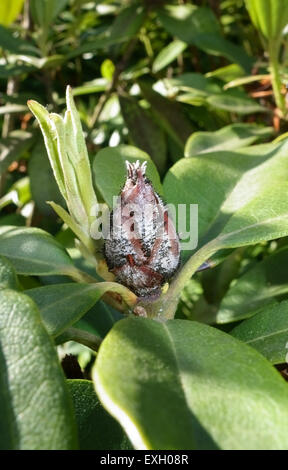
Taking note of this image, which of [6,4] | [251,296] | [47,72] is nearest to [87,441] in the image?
[251,296]

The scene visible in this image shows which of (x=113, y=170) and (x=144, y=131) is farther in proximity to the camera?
(x=144, y=131)

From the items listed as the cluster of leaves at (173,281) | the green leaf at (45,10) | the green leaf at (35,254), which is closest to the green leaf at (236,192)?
the cluster of leaves at (173,281)

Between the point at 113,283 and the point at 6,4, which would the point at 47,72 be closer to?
the point at 6,4

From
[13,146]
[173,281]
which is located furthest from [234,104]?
[173,281]

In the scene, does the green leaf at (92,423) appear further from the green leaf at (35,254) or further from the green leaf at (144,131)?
the green leaf at (144,131)

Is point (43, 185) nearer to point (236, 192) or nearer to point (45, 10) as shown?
point (45, 10)

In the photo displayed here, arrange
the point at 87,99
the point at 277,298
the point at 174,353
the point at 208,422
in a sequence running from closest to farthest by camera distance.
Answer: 1. the point at 208,422
2. the point at 174,353
3. the point at 277,298
4. the point at 87,99
